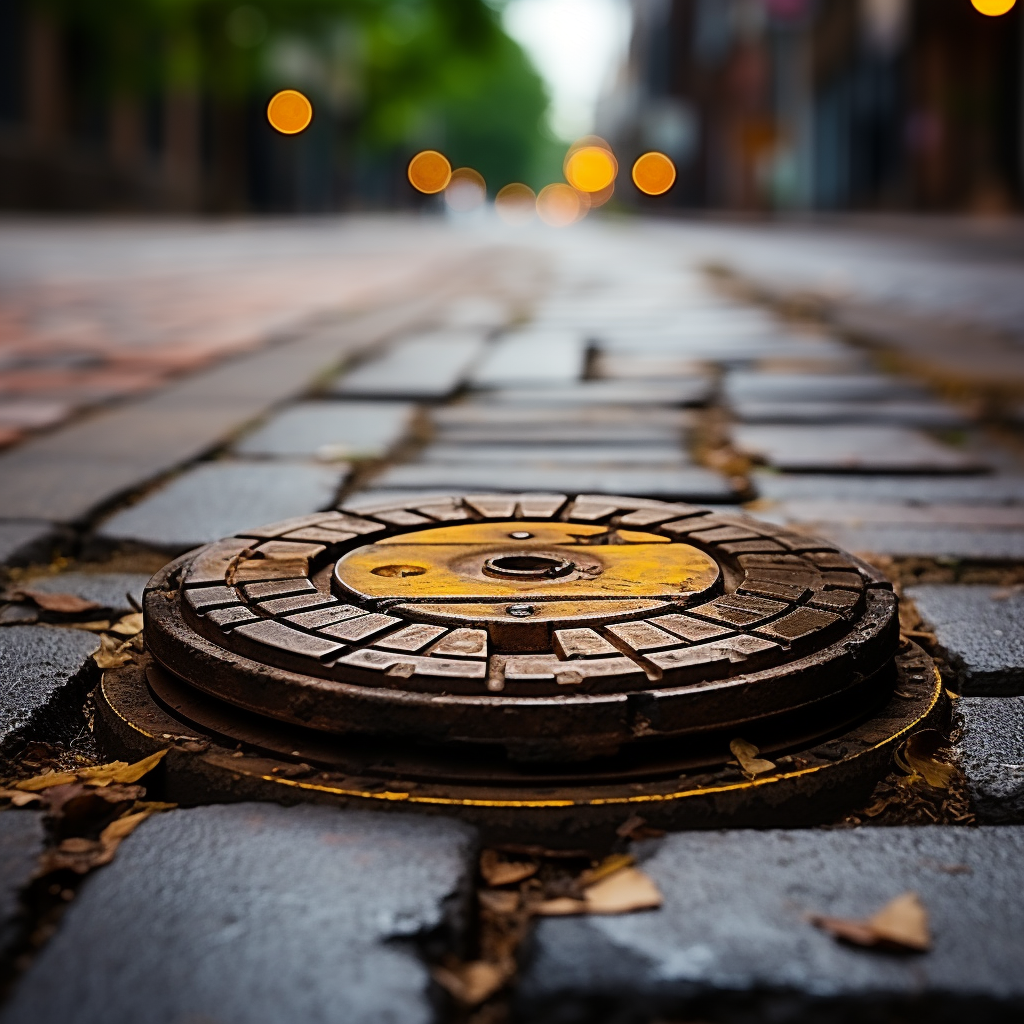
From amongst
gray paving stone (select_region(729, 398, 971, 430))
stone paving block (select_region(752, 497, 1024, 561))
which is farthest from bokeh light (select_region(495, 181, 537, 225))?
stone paving block (select_region(752, 497, 1024, 561))

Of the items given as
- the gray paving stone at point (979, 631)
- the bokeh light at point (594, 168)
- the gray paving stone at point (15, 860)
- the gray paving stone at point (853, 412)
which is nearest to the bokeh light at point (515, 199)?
the bokeh light at point (594, 168)

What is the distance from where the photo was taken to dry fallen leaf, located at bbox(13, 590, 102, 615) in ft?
6.00

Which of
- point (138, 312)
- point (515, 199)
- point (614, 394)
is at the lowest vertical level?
point (614, 394)

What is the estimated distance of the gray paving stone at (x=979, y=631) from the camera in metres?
1.59

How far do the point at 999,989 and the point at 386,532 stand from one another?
1.09m

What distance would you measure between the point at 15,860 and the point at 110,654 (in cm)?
56

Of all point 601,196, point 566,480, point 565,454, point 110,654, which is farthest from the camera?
point 601,196

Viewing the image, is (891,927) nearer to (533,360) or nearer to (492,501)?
(492,501)

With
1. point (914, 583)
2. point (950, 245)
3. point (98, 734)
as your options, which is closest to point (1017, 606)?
point (914, 583)

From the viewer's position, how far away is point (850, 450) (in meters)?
3.11

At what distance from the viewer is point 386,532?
→ 1841 mm

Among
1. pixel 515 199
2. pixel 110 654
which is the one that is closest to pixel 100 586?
pixel 110 654

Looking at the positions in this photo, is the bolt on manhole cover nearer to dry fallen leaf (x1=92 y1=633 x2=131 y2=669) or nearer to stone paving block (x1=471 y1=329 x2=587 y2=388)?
dry fallen leaf (x1=92 y1=633 x2=131 y2=669)

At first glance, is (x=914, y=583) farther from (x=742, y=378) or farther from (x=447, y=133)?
(x=447, y=133)
